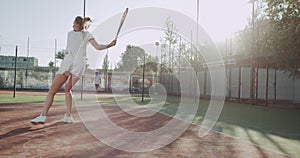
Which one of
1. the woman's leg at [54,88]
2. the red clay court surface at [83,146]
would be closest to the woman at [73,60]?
the woman's leg at [54,88]

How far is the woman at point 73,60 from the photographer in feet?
13.7

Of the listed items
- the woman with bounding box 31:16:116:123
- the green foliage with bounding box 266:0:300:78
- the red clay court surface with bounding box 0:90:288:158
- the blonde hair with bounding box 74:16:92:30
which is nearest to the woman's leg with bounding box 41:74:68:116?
the woman with bounding box 31:16:116:123

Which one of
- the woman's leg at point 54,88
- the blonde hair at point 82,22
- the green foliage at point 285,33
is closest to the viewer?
the woman's leg at point 54,88

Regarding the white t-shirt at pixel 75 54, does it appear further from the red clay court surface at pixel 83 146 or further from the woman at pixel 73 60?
the red clay court surface at pixel 83 146

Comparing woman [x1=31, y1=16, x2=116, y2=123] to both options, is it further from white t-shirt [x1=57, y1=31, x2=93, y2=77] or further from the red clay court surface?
the red clay court surface

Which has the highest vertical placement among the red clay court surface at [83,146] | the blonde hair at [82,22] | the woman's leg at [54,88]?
the blonde hair at [82,22]

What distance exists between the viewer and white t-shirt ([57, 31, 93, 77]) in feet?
13.8

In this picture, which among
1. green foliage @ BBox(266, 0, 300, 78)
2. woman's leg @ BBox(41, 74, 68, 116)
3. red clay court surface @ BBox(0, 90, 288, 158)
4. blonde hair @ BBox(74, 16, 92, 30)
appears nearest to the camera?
red clay court surface @ BBox(0, 90, 288, 158)

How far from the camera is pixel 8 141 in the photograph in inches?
121

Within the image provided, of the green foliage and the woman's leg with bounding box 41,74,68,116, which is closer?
the woman's leg with bounding box 41,74,68,116

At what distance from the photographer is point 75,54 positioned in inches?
168

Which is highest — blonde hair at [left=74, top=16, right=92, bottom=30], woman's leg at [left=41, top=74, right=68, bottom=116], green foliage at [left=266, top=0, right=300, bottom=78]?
green foliage at [left=266, top=0, right=300, bottom=78]

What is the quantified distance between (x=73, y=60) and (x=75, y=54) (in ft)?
0.34

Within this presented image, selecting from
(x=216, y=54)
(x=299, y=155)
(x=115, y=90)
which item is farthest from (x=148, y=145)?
(x=115, y=90)
